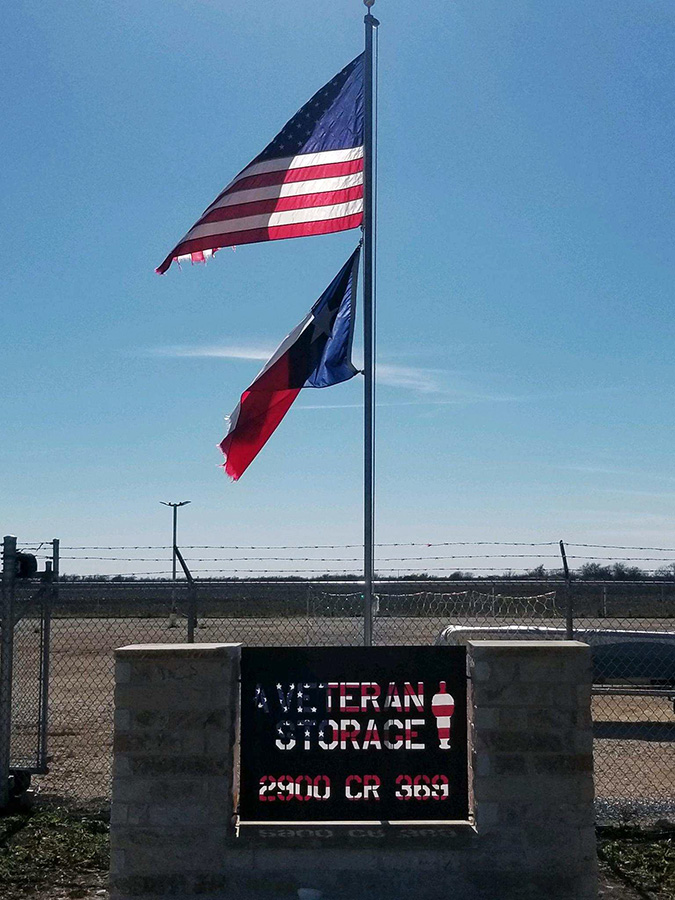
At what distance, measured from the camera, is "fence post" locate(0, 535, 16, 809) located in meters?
8.03

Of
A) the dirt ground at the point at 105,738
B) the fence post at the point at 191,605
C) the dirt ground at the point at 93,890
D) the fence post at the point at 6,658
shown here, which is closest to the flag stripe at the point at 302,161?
the fence post at the point at 191,605

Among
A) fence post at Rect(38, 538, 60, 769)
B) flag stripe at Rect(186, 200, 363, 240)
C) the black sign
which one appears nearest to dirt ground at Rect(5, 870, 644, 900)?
the black sign

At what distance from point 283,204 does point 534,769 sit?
4.98m

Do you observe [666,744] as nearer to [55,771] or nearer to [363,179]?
[55,771]

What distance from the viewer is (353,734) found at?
6.10m

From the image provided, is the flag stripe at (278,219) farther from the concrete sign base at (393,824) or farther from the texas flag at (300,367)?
the concrete sign base at (393,824)

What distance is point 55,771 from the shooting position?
1015 centimetres

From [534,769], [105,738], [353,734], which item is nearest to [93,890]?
[353,734]

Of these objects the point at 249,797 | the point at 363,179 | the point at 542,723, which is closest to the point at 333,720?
the point at 249,797

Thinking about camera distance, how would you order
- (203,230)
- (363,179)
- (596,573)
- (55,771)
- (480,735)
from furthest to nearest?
(596,573) → (55,771) → (203,230) → (363,179) → (480,735)

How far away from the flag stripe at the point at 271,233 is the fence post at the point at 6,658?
2.80m

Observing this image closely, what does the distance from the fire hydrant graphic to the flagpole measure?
1.42 m

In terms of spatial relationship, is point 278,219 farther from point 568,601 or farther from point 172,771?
point 172,771

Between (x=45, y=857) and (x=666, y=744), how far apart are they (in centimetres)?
798
